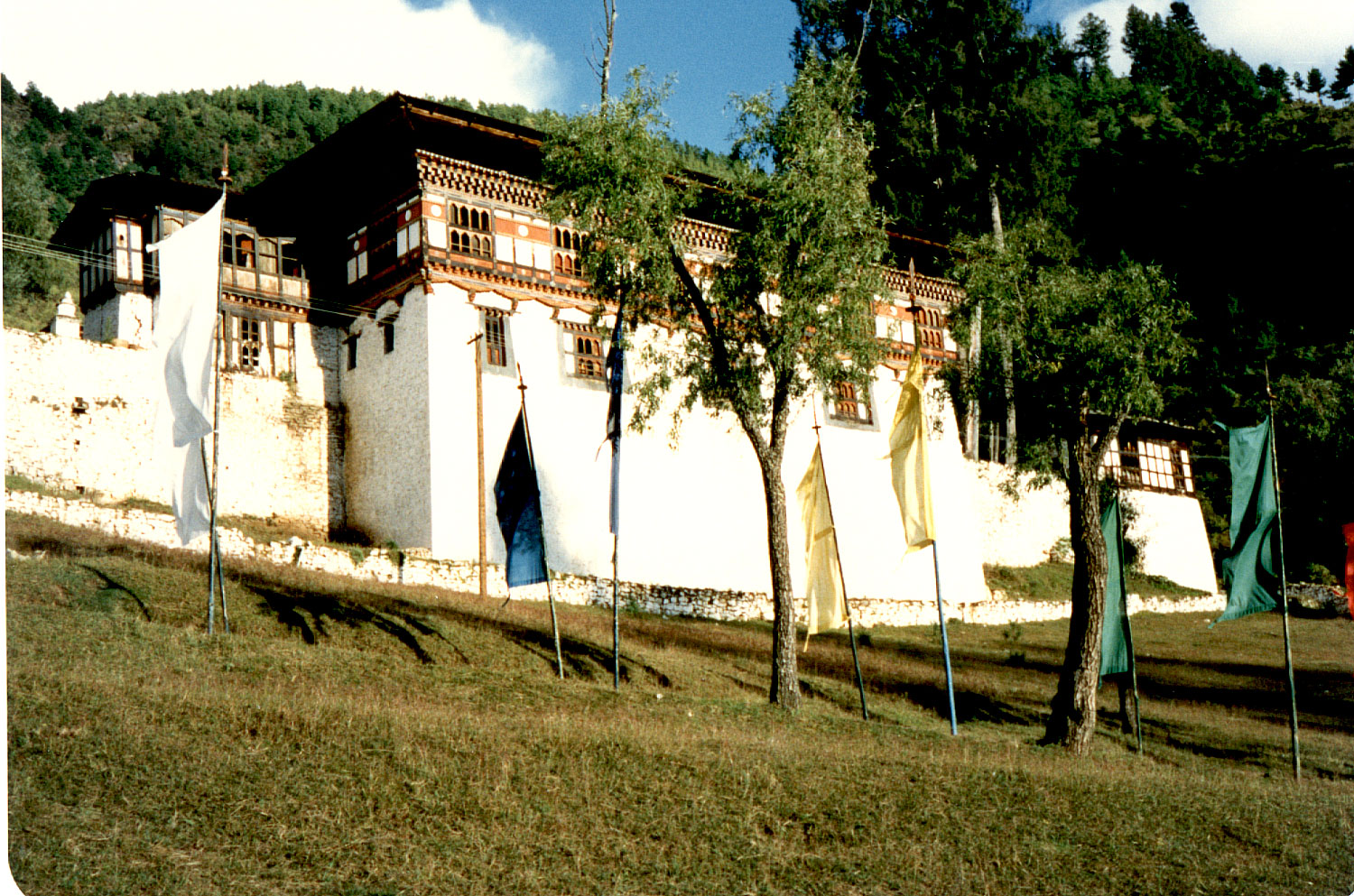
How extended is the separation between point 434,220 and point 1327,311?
20.9 meters

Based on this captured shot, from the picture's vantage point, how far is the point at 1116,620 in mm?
17969

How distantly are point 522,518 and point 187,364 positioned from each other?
5.65 metres

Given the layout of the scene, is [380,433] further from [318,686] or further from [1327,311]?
[1327,311]

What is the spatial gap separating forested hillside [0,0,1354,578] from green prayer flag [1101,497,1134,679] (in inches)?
76.5

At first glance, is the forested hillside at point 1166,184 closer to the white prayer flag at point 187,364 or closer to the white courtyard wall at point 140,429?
the white prayer flag at point 187,364

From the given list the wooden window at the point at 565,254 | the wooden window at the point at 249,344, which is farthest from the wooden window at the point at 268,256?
the wooden window at the point at 565,254

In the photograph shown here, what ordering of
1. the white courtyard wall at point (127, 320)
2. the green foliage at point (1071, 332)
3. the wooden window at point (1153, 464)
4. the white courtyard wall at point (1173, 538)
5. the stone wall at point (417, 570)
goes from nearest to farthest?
the green foliage at point (1071, 332) < the stone wall at point (417, 570) < the white courtyard wall at point (127, 320) < the white courtyard wall at point (1173, 538) < the wooden window at point (1153, 464)

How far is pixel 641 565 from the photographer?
30062mm

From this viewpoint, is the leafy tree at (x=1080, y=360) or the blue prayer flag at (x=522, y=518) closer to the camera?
the leafy tree at (x=1080, y=360)

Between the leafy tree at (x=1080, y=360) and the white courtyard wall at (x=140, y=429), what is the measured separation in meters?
15.9

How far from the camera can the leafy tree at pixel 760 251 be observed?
18.0 meters

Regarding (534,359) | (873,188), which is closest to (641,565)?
(534,359)

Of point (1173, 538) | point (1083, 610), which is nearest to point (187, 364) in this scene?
point (1083, 610)

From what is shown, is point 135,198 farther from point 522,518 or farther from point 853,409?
point 853,409
